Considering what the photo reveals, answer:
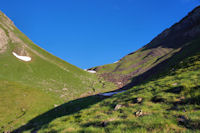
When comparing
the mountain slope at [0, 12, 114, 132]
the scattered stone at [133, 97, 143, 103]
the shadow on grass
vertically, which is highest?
the mountain slope at [0, 12, 114, 132]

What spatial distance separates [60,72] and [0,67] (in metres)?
25.6

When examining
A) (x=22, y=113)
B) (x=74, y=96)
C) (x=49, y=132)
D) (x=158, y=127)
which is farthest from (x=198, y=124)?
(x=74, y=96)

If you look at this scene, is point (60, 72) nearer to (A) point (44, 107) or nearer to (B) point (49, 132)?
(A) point (44, 107)

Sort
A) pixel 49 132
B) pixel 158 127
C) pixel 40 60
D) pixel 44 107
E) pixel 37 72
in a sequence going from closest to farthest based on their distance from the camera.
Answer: pixel 158 127 < pixel 49 132 < pixel 44 107 < pixel 37 72 < pixel 40 60

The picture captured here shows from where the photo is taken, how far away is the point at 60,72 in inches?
2564

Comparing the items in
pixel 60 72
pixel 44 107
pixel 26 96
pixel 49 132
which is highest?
pixel 60 72

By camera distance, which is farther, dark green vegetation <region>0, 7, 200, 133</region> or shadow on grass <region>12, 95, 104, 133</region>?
shadow on grass <region>12, 95, 104, 133</region>

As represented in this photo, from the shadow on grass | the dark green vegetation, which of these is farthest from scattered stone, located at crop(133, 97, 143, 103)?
the shadow on grass

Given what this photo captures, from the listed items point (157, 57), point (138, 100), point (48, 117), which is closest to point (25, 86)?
point (48, 117)

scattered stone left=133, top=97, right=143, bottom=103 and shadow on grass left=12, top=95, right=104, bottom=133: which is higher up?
shadow on grass left=12, top=95, right=104, bottom=133

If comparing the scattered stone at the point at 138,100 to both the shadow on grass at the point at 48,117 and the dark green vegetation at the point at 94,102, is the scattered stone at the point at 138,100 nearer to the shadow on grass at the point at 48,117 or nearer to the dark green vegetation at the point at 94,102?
the dark green vegetation at the point at 94,102

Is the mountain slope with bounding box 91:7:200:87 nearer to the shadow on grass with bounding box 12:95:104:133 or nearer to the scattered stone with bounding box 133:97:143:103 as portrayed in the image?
the shadow on grass with bounding box 12:95:104:133

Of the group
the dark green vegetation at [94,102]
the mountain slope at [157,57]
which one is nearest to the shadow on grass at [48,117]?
the dark green vegetation at [94,102]

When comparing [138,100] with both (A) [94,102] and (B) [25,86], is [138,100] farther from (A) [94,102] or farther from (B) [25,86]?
(B) [25,86]
